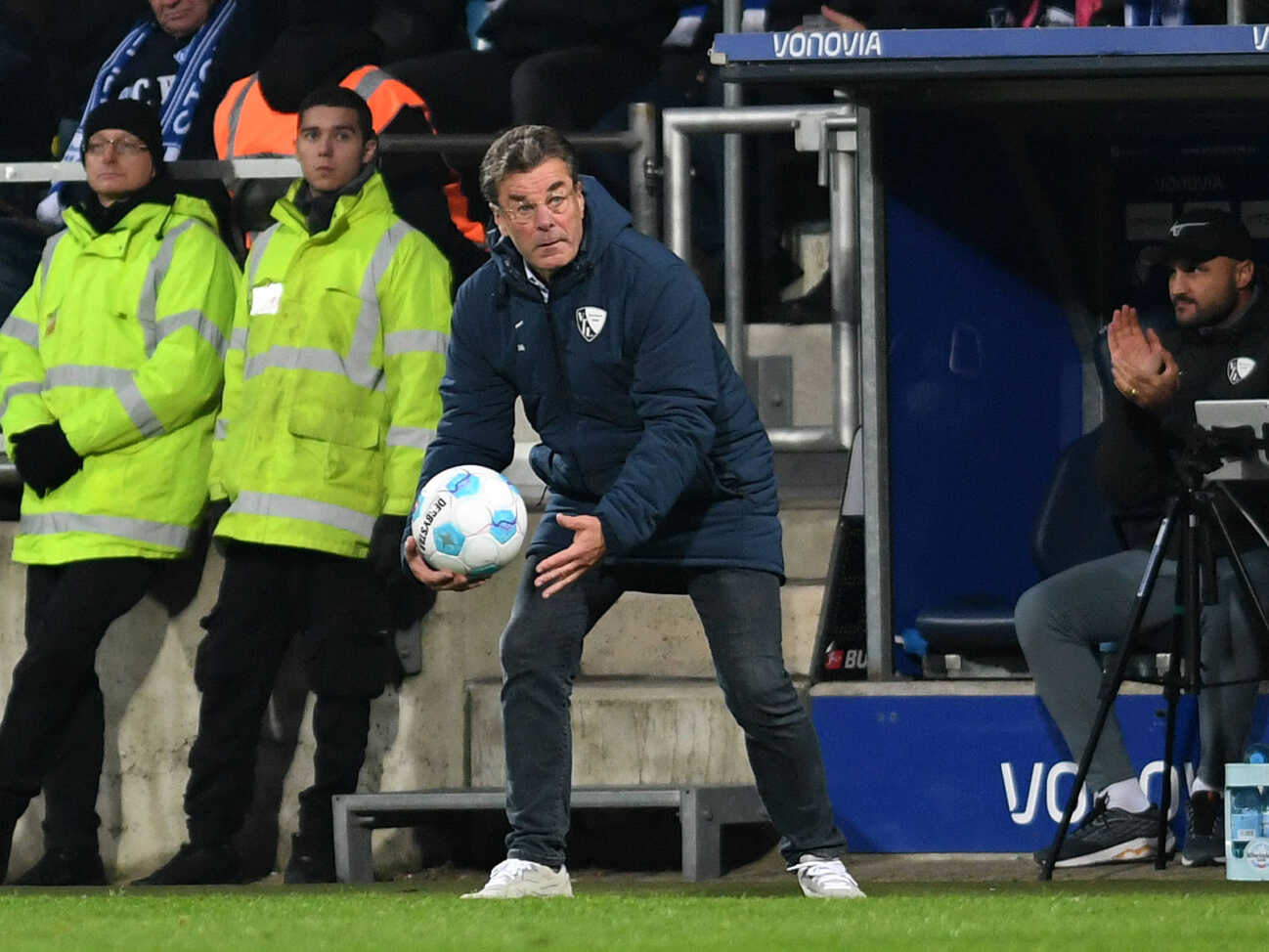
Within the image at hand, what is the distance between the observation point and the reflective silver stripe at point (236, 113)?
9.86m

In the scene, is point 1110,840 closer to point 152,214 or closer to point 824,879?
point 824,879

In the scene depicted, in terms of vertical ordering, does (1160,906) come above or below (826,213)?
Answer: below

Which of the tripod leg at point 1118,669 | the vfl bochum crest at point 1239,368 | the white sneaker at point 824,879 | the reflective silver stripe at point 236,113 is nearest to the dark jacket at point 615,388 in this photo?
the white sneaker at point 824,879

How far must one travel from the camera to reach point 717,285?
9555 millimetres

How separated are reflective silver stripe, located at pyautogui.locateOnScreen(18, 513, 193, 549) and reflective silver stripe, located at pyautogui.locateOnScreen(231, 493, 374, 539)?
1.42 ft

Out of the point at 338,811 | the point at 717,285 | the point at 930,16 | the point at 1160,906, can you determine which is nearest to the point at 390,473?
the point at 338,811

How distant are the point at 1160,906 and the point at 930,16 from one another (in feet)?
12.3

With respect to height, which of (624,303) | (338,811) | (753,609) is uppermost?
(624,303)

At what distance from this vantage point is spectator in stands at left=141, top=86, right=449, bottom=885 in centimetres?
845

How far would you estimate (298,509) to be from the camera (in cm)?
842

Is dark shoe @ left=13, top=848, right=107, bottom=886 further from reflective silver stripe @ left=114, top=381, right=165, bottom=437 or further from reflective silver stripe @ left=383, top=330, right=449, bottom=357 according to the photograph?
reflective silver stripe @ left=383, top=330, right=449, bottom=357

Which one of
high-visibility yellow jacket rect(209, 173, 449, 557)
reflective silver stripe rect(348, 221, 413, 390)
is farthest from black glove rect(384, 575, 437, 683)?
reflective silver stripe rect(348, 221, 413, 390)

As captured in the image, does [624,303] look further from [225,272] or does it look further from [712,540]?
[225,272]

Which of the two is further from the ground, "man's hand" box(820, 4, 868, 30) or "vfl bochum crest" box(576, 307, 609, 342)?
"man's hand" box(820, 4, 868, 30)
